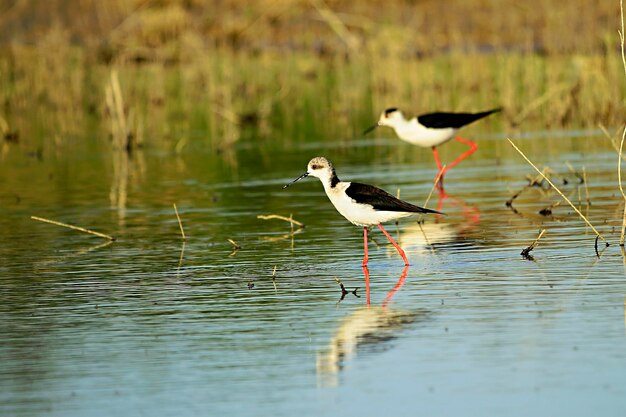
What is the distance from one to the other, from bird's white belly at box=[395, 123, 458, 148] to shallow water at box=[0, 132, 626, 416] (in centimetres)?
127

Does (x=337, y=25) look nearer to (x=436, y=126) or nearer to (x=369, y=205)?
(x=436, y=126)

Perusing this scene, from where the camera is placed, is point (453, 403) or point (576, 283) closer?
point (453, 403)

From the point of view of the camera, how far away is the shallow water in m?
6.43

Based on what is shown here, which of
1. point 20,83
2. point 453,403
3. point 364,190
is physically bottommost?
point 453,403

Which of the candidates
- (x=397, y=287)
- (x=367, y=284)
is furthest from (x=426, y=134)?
(x=397, y=287)

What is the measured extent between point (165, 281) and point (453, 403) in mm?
3943

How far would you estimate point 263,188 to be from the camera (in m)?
15.7

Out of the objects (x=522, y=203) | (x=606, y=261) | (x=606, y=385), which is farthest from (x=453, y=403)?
(x=522, y=203)

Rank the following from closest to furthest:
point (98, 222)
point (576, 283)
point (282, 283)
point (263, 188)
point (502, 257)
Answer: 1. point (576, 283)
2. point (282, 283)
3. point (502, 257)
4. point (98, 222)
5. point (263, 188)

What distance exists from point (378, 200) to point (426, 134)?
6.63 meters

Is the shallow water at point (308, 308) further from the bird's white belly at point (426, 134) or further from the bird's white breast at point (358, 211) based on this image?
the bird's white belly at point (426, 134)

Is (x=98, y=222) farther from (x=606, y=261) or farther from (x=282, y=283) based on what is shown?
(x=606, y=261)

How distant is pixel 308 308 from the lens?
8453 mm

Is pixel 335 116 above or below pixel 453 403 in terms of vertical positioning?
above
